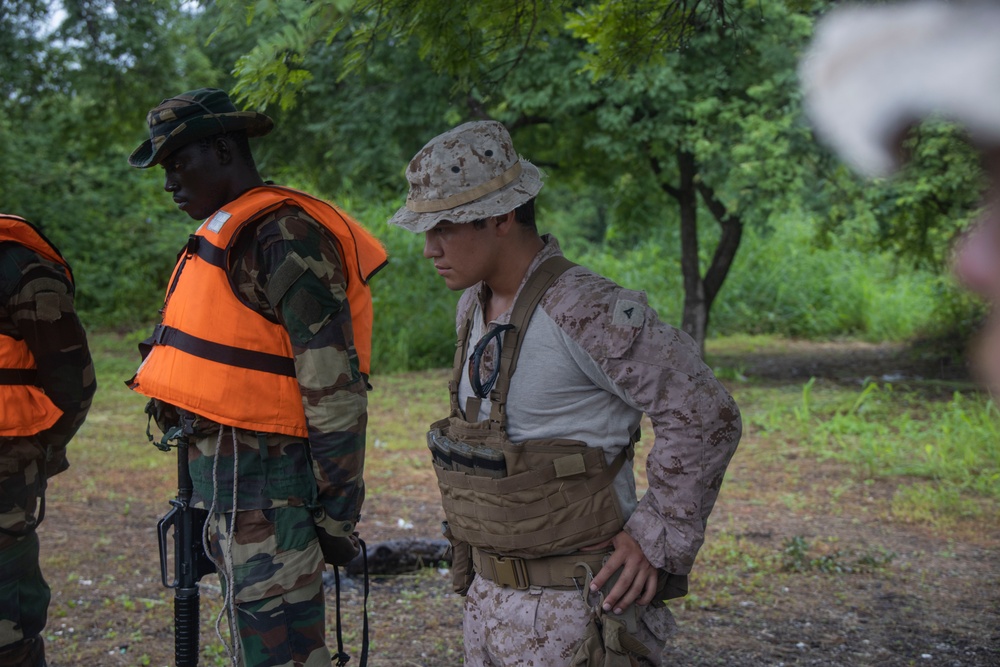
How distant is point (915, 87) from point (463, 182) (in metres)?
1.62

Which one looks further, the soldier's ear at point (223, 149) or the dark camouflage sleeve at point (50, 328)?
the dark camouflage sleeve at point (50, 328)

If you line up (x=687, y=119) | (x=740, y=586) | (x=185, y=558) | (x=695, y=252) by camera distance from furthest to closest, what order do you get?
(x=695, y=252) → (x=687, y=119) → (x=740, y=586) → (x=185, y=558)

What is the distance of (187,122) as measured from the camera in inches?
95.3

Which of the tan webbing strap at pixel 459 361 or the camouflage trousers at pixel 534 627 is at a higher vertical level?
the tan webbing strap at pixel 459 361

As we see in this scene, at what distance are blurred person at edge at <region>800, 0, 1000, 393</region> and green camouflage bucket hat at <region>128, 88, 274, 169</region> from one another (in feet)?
6.80

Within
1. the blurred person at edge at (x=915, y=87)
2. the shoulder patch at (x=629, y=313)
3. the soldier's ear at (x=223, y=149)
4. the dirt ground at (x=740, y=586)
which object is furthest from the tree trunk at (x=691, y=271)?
the blurred person at edge at (x=915, y=87)

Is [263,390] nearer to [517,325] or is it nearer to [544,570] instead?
[517,325]

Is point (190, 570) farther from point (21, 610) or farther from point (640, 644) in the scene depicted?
point (640, 644)

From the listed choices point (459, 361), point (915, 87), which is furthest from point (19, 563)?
point (915, 87)

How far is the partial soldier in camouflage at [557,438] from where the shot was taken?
6.58 feet

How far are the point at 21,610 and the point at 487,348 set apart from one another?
5.15ft

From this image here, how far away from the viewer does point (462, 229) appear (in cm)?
215

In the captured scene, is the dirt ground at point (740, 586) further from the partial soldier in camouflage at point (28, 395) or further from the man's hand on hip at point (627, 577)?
the man's hand on hip at point (627, 577)

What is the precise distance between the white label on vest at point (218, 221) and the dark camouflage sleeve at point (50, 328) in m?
0.64
